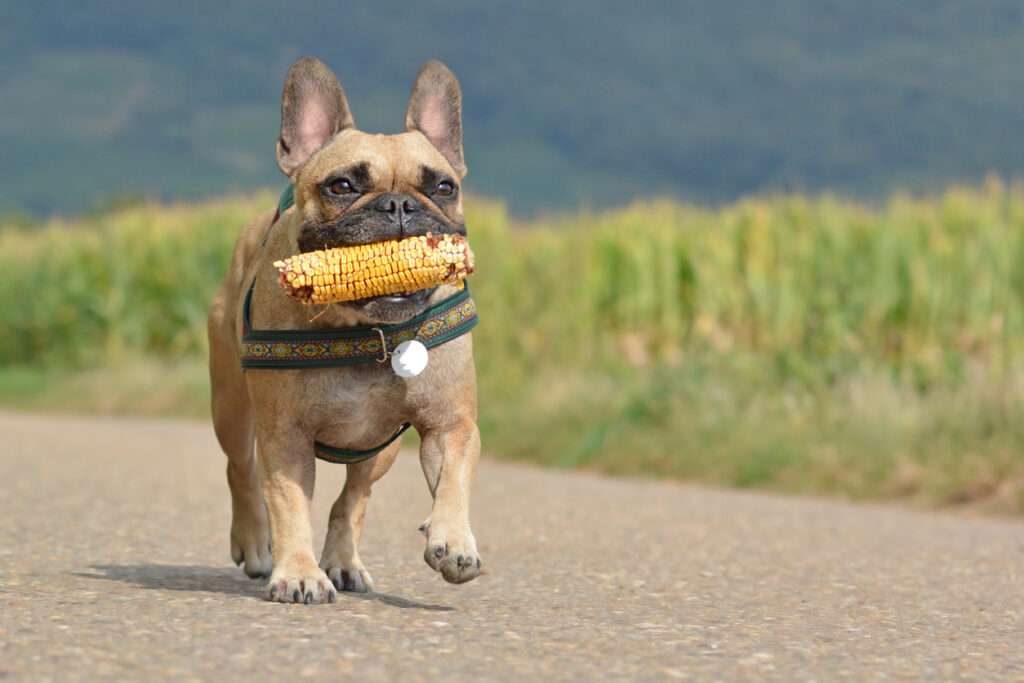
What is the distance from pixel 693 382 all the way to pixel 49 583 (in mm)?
10106

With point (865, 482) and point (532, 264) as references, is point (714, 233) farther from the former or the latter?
point (865, 482)

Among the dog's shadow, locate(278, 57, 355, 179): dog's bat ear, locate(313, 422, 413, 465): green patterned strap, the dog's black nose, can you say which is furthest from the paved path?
locate(278, 57, 355, 179): dog's bat ear

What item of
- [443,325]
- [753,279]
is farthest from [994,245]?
[443,325]

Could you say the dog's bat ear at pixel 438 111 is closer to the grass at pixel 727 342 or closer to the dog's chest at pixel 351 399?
the dog's chest at pixel 351 399

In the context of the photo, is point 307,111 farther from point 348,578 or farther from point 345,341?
point 348,578

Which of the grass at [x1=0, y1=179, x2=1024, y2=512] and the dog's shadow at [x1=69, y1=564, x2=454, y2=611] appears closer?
the dog's shadow at [x1=69, y1=564, x2=454, y2=611]

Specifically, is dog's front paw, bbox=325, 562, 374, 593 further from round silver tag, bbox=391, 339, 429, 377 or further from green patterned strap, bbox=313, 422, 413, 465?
round silver tag, bbox=391, 339, 429, 377

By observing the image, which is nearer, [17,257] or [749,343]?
[749,343]

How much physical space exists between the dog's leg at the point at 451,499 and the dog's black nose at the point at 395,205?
A: 783 millimetres

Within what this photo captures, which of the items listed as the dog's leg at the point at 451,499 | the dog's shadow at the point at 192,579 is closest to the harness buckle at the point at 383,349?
the dog's leg at the point at 451,499

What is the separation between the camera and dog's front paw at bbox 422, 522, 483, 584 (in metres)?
4.87

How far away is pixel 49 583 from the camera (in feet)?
18.4

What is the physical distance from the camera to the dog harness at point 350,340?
5191 mm

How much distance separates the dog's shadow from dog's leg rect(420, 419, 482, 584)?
49 cm
